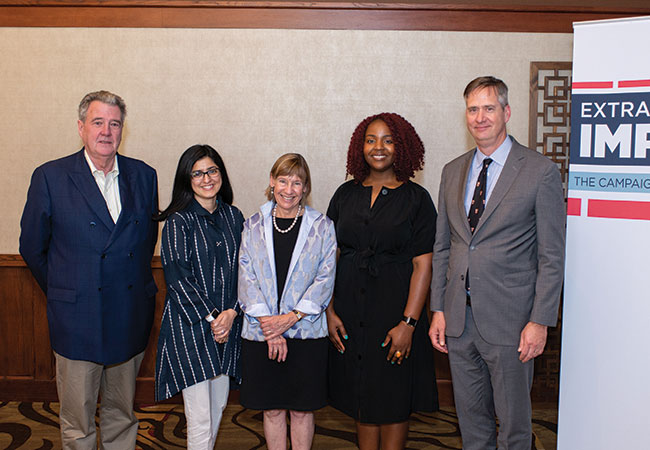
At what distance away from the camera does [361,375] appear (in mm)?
2713

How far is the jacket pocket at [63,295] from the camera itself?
263cm

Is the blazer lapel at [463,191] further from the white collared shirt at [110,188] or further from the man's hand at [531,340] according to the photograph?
the white collared shirt at [110,188]

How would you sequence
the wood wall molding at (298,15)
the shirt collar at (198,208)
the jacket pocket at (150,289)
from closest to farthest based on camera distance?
the shirt collar at (198,208) < the jacket pocket at (150,289) < the wood wall molding at (298,15)

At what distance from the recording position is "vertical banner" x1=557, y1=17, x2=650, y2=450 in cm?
256

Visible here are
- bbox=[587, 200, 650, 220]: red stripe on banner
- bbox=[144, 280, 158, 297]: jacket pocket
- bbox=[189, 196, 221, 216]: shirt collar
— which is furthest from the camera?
bbox=[144, 280, 158, 297]: jacket pocket

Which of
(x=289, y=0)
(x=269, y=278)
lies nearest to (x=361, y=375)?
(x=269, y=278)

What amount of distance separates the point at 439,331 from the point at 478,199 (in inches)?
25.2

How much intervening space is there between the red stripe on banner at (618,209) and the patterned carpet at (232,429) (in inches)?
60.0

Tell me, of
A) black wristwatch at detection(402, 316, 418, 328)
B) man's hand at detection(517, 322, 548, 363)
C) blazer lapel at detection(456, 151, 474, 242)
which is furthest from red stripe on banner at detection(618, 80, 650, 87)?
black wristwatch at detection(402, 316, 418, 328)

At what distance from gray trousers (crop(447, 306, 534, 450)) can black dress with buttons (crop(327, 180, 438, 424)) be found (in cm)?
22

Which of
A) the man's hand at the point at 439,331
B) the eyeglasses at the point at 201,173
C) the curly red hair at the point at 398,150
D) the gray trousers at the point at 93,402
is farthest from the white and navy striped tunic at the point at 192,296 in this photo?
the man's hand at the point at 439,331

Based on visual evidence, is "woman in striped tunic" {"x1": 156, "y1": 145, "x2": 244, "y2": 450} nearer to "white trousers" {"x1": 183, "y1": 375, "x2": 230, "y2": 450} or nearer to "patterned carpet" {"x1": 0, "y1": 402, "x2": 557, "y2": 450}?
"white trousers" {"x1": 183, "y1": 375, "x2": 230, "y2": 450}

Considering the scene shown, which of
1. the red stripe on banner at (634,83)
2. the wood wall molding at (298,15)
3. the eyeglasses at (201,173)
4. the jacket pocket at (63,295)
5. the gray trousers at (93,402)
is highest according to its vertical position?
the wood wall molding at (298,15)

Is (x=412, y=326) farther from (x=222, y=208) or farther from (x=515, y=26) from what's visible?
(x=515, y=26)
